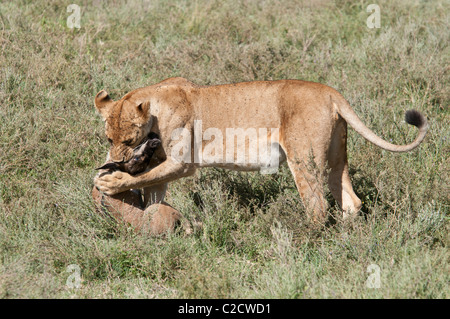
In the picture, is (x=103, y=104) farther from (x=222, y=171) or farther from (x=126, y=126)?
(x=222, y=171)

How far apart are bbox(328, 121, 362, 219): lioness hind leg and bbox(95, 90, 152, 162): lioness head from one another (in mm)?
1673

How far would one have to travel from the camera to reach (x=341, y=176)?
5.50 metres

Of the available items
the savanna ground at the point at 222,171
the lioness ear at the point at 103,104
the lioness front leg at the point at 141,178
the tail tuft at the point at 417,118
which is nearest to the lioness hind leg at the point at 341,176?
the savanna ground at the point at 222,171

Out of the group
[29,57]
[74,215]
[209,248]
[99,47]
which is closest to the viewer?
[209,248]

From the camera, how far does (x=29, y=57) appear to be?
7727 millimetres

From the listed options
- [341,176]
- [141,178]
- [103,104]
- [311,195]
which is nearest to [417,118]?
[341,176]

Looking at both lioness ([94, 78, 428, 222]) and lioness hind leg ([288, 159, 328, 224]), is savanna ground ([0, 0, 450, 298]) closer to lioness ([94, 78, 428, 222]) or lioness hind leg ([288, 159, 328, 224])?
lioness hind leg ([288, 159, 328, 224])

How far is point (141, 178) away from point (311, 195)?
1484 mm

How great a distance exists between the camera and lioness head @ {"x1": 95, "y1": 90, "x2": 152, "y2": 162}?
5113 mm

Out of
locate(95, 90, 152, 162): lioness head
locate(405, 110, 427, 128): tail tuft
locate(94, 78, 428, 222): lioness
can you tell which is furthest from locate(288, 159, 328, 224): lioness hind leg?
locate(95, 90, 152, 162): lioness head

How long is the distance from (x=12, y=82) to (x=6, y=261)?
3.16 meters

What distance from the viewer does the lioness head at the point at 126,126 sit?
5113mm
